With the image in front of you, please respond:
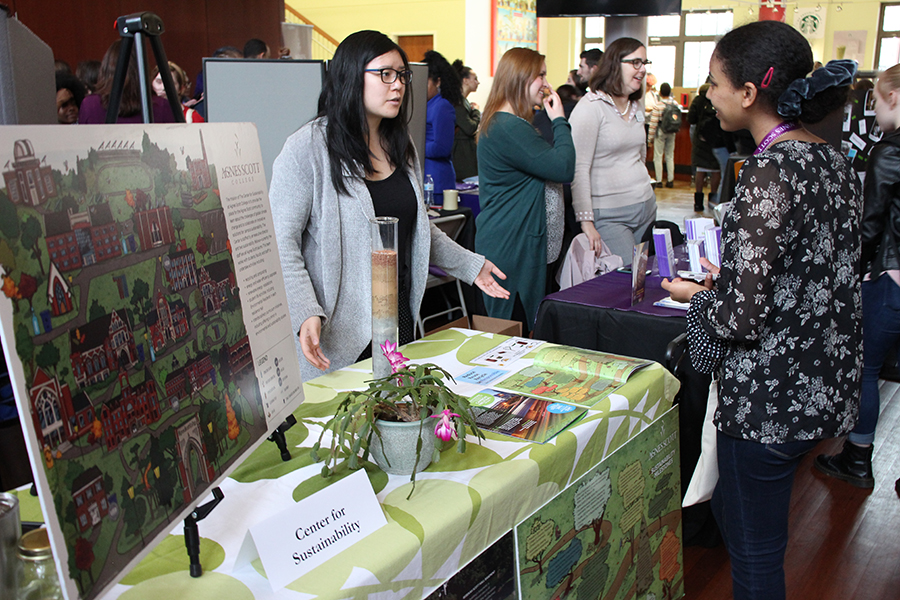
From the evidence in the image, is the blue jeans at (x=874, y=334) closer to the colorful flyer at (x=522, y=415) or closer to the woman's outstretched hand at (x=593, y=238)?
the woman's outstretched hand at (x=593, y=238)

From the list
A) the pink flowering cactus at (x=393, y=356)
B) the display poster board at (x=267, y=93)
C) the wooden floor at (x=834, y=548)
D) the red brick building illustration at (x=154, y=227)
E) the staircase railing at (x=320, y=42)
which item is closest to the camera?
the red brick building illustration at (x=154, y=227)

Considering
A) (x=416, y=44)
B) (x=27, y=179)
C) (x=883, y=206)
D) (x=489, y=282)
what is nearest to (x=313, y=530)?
(x=27, y=179)

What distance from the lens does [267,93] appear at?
113 inches

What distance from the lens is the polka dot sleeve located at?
138 centimetres

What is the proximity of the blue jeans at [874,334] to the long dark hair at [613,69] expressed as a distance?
1.21m

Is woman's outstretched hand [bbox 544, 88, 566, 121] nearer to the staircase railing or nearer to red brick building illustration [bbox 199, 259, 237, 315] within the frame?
red brick building illustration [bbox 199, 259, 237, 315]

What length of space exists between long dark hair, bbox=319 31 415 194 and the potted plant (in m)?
0.69

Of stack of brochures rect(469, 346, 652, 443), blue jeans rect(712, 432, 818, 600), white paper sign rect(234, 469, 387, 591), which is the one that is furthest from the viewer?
blue jeans rect(712, 432, 818, 600)

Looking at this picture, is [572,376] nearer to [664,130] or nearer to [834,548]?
[834,548]

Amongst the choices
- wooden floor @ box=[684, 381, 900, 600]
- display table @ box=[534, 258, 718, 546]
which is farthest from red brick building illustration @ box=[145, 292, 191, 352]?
wooden floor @ box=[684, 381, 900, 600]

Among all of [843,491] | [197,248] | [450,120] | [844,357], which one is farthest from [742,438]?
[450,120]

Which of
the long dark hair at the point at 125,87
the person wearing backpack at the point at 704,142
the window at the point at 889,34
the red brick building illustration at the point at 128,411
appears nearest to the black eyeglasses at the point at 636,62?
the long dark hair at the point at 125,87

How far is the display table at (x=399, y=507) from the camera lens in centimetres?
81

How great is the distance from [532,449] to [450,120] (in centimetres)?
356
